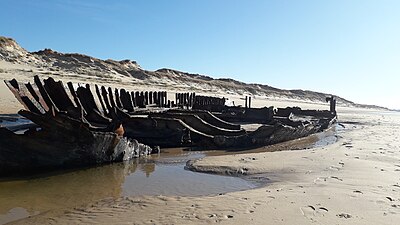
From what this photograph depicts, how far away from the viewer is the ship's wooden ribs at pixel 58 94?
7.97 meters

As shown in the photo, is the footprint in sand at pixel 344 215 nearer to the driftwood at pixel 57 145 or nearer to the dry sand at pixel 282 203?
the dry sand at pixel 282 203

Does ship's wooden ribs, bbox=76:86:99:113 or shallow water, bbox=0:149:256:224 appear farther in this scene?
ship's wooden ribs, bbox=76:86:99:113

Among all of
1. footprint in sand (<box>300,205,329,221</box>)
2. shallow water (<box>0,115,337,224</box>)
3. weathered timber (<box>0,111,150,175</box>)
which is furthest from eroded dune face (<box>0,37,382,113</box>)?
footprint in sand (<box>300,205,329,221</box>)

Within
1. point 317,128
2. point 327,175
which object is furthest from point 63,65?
point 327,175

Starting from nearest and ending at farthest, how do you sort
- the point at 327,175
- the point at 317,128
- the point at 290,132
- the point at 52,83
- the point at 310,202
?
the point at 310,202
the point at 327,175
the point at 52,83
the point at 290,132
the point at 317,128

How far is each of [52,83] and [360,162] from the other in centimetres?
703

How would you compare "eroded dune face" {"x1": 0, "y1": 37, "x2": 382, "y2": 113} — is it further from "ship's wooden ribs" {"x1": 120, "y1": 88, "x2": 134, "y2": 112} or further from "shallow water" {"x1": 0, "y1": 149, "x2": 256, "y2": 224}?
"shallow water" {"x1": 0, "y1": 149, "x2": 256, "y2": 224}

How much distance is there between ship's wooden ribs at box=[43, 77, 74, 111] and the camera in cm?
797

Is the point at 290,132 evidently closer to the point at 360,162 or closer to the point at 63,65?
the point at 360,162

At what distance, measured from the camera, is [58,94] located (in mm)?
8297

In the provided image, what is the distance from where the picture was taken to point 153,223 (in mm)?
3363

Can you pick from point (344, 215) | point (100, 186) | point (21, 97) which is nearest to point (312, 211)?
point (344, 215)

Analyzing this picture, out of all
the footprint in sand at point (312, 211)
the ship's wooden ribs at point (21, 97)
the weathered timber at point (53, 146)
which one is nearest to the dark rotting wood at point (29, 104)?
the ship's wooden ribs at point (21, 97)

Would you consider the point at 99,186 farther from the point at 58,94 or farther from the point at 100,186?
the point at 58,94
